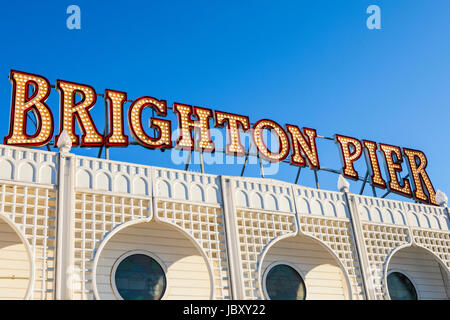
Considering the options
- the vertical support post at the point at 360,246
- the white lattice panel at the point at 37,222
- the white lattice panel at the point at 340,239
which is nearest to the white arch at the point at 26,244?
the white lattice panel at the point at 37,222

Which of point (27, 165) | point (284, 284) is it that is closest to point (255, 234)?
point (284, 284)

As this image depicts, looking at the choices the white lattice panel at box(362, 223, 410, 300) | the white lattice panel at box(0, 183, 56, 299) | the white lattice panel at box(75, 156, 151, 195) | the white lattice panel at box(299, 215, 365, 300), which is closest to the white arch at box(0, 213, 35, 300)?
the white lattice panel at box(0, 183, 56, 299)

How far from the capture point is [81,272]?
1466 cm

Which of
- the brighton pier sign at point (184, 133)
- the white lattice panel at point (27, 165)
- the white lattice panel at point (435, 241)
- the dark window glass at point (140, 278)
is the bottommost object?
the dark window glass at point (140, 278)

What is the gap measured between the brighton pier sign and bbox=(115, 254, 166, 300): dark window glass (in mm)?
4601

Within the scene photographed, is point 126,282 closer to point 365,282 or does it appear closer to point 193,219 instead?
point 193,219

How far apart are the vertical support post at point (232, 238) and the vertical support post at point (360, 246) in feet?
15.9

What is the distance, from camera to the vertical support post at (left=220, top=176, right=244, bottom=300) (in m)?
16.6

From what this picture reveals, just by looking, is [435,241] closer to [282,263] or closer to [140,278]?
[282,263]

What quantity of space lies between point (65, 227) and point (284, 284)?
8.45 meters

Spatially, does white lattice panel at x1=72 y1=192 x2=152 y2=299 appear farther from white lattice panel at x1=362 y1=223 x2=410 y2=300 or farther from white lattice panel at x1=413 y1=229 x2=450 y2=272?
white lattice panel at x1=413 y1=229 x2=450 y2=272

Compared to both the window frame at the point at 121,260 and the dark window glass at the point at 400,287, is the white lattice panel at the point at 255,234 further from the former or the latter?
the dark window glass at the point at 400,287

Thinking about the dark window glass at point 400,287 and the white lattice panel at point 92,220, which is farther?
the dark window glass at point 400,287

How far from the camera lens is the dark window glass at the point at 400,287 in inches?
848
